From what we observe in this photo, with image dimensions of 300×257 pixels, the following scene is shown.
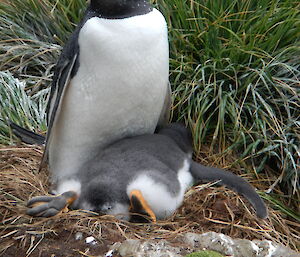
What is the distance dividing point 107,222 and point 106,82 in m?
0.66

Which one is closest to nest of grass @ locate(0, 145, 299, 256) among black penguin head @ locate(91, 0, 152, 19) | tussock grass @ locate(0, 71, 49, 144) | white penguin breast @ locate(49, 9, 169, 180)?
white penguin breast @ locate(49, 9, 169, 180)

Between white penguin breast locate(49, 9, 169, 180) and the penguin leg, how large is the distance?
1.32ft

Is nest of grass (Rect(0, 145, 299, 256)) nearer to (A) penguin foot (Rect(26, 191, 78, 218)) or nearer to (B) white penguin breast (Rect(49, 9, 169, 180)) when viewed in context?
(A) penguin foot (Rect(26, 191, 78, 218))

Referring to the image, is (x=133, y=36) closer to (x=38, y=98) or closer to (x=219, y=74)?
(x=219, y=74)

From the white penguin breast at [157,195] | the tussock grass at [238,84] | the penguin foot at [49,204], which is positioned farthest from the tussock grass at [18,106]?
the white penguin breast at [157,195]

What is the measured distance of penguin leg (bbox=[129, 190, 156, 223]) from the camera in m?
3.10

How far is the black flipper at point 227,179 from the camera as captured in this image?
3.46 m

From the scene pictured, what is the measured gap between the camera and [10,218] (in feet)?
10.5

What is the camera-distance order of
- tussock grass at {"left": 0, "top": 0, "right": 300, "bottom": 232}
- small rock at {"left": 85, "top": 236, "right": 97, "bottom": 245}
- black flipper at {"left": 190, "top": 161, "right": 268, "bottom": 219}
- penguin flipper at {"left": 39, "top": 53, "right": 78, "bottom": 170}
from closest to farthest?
small rock at {"left": 85, "top": 236, "right": 97, "bottom": 245}
penguin flipper at {"left": 39, "top": 53, "right": 78, "bottom": 170}
black flipper at {"left": 190, "top": 161, "right": 268, "bottom": 219}
tussock grass at {"left": 0, "top": 0, "right": 300, "bottom": 232}

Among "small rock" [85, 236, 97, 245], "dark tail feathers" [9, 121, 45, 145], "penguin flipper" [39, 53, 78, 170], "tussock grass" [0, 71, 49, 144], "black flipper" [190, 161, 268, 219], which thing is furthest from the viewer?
"tussock grass" [0, 71, 49, 144]

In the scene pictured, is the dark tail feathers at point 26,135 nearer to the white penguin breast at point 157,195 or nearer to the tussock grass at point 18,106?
the tussock grass at point 18,106

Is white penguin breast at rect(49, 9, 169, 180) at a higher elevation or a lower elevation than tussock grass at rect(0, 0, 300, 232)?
higher

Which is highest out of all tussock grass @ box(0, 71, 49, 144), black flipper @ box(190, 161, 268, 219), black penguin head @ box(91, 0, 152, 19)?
black penguin head @ box(91, 0, 152, 19)

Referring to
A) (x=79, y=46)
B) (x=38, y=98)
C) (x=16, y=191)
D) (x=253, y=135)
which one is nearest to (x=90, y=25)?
(x=79, y=46)
